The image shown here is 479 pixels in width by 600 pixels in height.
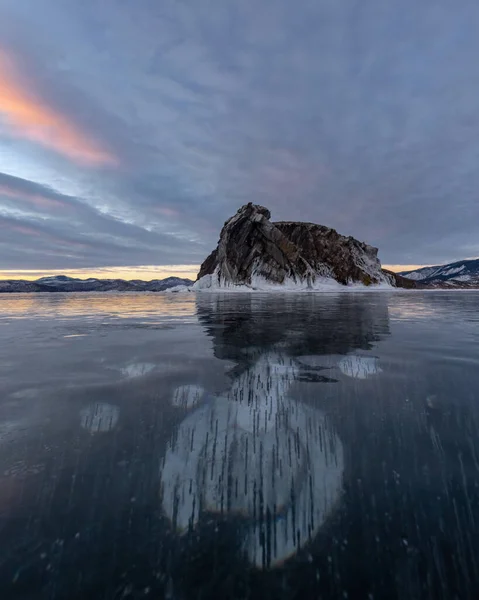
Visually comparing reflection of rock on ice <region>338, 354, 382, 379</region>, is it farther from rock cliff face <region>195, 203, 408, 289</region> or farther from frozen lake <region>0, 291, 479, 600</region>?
rock cliff face <region>195, 203, 408, 289</region>

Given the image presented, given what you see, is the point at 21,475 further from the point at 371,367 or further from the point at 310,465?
the point at 371,367

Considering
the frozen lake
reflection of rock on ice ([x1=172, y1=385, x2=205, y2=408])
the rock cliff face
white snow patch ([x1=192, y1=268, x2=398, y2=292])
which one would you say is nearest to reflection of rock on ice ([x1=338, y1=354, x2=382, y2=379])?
the frozen lake

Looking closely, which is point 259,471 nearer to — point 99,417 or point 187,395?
point 187,395

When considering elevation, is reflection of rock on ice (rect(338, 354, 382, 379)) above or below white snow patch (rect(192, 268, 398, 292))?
below

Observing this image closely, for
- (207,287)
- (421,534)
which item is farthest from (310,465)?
(207,287)

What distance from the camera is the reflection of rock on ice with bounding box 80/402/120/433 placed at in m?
5.03

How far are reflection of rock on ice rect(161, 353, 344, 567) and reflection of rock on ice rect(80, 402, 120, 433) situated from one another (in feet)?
4.19

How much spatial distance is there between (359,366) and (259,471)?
17.2 ft

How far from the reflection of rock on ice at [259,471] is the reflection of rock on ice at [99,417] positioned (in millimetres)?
1276

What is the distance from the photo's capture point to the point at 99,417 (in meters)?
5.37

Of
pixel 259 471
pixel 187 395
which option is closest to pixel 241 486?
pixel 259 471

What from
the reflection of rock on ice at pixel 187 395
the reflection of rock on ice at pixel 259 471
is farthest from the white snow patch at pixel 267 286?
the reflection of rock on ice at pixel 259 471

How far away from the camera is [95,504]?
11.2ft

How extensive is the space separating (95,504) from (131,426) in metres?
1.61
